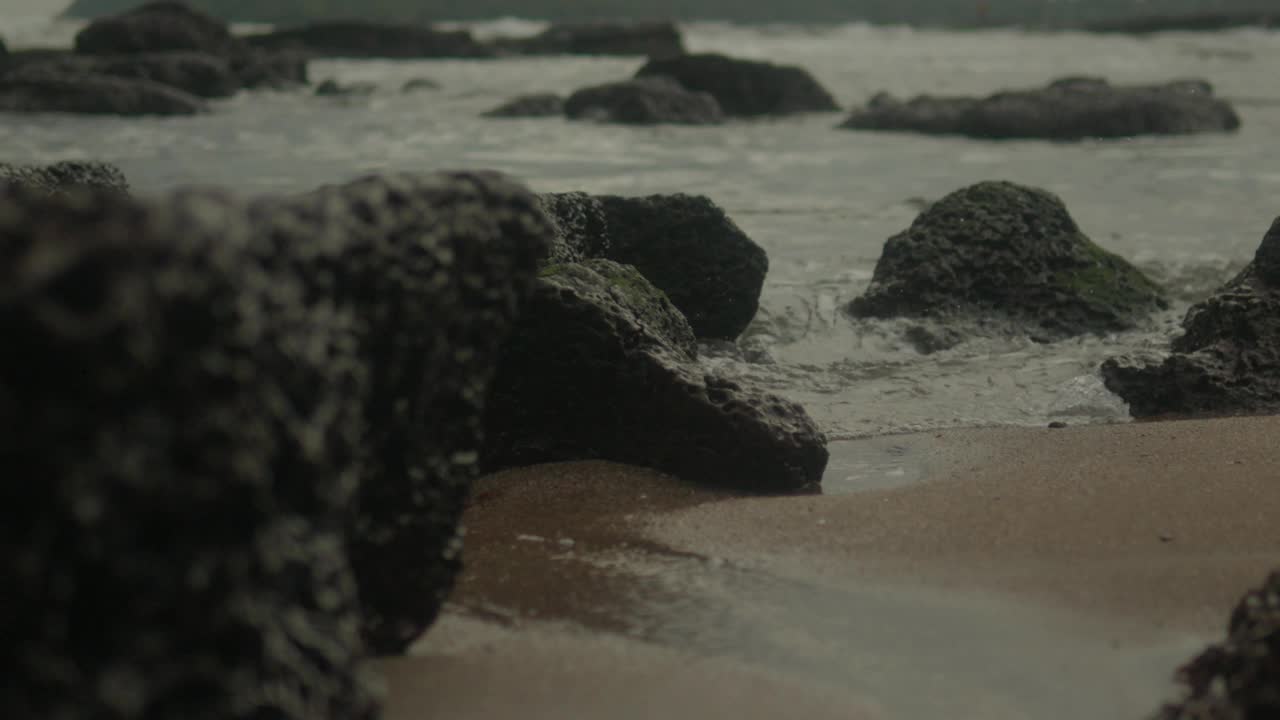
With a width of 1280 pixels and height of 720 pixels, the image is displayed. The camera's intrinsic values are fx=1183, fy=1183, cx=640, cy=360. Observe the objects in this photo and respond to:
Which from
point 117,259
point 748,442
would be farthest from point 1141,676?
point 117,259

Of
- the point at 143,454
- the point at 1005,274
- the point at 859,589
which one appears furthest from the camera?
the point at 1005,274

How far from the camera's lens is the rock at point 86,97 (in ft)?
52.4

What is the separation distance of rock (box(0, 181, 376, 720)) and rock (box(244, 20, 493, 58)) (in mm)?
34991

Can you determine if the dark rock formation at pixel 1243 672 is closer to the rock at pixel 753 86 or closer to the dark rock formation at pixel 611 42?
the rock at pixel 753 86

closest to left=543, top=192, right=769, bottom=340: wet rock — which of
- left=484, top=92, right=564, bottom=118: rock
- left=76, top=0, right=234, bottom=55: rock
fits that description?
left=484, top=92, right=564, bottom=118: rock

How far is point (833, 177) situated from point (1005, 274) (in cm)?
555

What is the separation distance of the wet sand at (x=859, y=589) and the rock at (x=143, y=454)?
0.60m

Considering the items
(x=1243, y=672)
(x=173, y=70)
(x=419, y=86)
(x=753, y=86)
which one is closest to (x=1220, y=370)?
(x=1243, y=672)

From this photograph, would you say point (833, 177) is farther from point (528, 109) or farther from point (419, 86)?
point (419, 86)

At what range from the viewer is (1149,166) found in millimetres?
11398

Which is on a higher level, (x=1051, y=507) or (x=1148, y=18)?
(x=1148, y=18)

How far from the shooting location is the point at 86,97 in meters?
16.1

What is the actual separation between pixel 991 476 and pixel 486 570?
135cm

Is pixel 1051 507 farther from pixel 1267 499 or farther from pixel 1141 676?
pixel 1141 676
